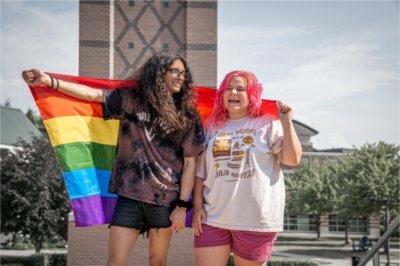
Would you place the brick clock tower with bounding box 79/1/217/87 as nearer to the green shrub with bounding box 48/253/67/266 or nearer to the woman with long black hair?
the green shrub with bounding box 48/253/67/266

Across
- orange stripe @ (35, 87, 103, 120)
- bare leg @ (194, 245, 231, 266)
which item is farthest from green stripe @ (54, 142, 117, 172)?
bare leg @ (194, 245, 231, 266)

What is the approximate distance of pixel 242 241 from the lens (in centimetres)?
384

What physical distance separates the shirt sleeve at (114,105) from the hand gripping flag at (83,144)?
195 millimetres

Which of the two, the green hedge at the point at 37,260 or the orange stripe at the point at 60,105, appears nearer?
the orange stripe at the point at 60,105

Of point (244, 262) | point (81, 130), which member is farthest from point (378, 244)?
point (81, 130)

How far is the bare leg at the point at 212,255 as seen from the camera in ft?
12.7

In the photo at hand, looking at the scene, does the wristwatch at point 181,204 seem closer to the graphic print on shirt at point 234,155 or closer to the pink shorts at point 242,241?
the pink shorts at point 242,241

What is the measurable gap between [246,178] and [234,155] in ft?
0.63

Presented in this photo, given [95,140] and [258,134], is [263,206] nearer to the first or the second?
[258,134]

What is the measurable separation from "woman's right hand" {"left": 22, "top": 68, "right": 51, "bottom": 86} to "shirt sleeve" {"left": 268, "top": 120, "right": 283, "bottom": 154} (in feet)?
6.03

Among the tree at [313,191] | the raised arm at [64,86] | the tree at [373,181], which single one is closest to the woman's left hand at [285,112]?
the raised arm at [64,86]

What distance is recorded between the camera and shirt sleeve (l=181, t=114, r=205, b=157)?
13.4 ft

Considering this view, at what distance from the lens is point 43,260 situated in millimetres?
19406

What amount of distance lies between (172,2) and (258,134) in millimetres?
14129
